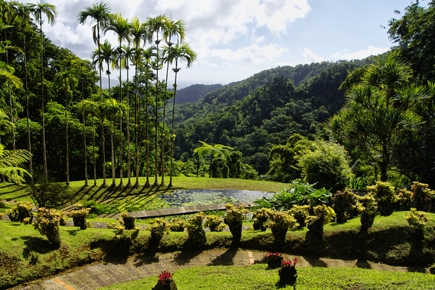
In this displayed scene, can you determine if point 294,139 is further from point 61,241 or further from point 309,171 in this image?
point 61,241

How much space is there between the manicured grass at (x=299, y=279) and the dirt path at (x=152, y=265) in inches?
18.8

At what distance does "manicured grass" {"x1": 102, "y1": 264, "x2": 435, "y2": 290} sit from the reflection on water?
1001 cm

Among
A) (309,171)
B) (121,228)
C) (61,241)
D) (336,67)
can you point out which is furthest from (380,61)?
(336,67)

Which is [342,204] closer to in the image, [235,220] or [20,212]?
[235,220]

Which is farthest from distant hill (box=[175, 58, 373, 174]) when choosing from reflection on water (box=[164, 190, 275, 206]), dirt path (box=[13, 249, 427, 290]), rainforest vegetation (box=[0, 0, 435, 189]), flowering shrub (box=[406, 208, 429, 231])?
dirt path (box=[13, 249, 427, 290])

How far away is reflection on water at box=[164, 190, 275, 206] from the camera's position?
716 inches

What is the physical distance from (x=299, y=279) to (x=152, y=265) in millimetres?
3801

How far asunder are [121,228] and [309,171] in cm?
905

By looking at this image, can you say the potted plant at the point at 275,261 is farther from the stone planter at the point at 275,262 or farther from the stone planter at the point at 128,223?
the stone planter at the point at 128,223

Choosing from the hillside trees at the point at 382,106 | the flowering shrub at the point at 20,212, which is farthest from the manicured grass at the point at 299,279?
the hillside trees at the point at 382,106

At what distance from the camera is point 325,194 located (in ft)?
41.1

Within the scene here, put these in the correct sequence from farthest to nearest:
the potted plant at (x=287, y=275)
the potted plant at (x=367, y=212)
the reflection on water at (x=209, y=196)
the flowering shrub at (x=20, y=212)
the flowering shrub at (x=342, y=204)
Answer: the reflection on water at (x=209, y=196) < the flowering shrub at (x=342, y=204) < the flowering shrub at (x=20, y=212) < the potted plant at (x=367, y=212) < the potted plant at (x=287, y=275)

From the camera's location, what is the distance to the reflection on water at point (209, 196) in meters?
18.2

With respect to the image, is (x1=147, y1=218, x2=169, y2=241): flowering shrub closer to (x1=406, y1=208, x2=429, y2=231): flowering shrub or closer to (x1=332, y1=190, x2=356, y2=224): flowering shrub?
(x1=332, y1=190, x2=356, y2=224): flowering shrub
